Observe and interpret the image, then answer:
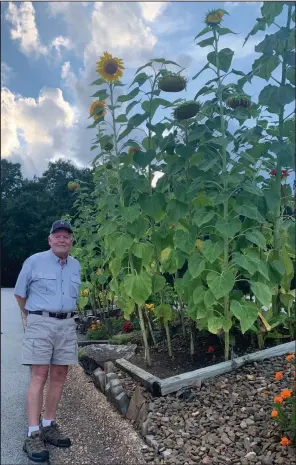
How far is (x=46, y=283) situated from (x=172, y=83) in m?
1.22

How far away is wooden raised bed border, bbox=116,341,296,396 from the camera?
2.68 meters

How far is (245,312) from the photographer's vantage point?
8.66 feet

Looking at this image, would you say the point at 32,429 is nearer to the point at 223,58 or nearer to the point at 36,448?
the point at 36,448

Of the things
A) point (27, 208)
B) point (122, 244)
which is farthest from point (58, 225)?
point (122, 244)

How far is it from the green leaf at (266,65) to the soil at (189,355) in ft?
5.23

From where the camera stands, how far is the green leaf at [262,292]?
2.60m

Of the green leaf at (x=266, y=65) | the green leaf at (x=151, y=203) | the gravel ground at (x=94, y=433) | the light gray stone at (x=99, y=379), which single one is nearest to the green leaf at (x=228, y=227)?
the green leaf at (x=151, y=203)

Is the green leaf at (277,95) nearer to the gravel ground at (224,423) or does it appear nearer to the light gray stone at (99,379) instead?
the gravel ground at (224,423)

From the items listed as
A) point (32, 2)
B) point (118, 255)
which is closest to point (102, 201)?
point (118, 255)

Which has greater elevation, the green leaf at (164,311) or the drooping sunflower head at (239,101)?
the drooping sunflower head at (239,101)

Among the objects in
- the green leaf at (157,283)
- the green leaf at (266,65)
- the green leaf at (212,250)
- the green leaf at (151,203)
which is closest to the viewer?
the green leaf at (266,65)

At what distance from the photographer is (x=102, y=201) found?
119 inches

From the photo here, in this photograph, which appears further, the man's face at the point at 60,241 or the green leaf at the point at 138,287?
the green leaf at the point at 138,287

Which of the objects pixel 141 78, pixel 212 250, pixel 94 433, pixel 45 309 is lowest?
pixel 94 433
